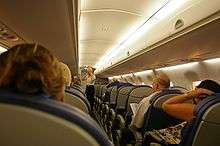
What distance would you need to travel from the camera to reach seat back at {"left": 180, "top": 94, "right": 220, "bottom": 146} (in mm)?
2633

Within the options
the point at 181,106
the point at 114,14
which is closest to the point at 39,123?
the point at 181,106

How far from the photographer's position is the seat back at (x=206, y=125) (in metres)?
2.63

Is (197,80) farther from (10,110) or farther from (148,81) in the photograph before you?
(10,110)

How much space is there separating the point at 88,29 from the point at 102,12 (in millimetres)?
2093

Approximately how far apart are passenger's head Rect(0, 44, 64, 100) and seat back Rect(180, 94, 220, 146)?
1.65 meters

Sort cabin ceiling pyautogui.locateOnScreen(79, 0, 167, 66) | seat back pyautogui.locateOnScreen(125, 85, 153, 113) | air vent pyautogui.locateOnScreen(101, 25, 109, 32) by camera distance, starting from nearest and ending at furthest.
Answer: cabin ceiling pyautogui.locateOnScreen(79, 0, 167, 66), seat back pyautogui.locateOnScreen(125, 85, 153, 113), air vent pyautogui.locateOnScreen(101, 25, 109, 32)

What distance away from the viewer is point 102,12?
6465 millimetres

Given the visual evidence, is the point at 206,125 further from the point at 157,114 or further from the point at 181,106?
the point at 157,114

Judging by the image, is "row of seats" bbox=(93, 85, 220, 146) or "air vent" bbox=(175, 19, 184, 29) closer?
"row of seats" bbox=(93, 85, 220, 146)

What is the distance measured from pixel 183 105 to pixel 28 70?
2.99 meters

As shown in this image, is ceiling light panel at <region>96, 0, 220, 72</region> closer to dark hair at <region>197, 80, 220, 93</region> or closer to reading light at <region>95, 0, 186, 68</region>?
reading light at <region>95, 0, 186, 68</region>

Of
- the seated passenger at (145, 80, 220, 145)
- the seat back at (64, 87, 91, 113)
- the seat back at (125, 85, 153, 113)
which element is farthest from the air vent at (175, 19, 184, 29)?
the seat back at (125, 85, 153, 113)

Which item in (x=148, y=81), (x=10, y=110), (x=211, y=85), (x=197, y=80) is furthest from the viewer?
(x=148, y=81)

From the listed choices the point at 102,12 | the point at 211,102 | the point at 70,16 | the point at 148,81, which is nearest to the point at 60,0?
the point at 70,16
